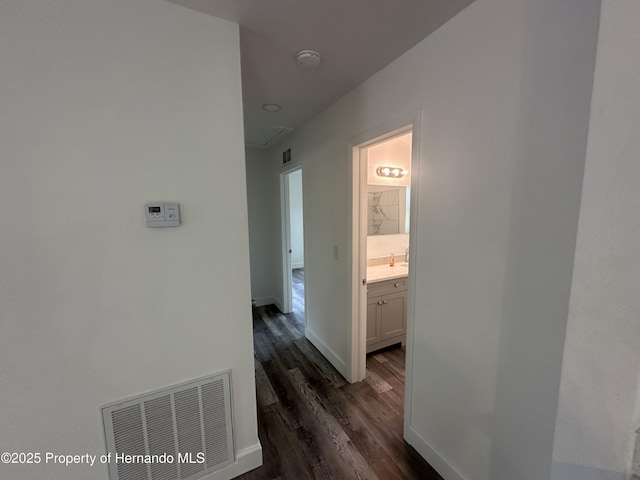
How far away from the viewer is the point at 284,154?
3.38 metres

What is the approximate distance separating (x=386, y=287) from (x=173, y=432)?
2.06 meters

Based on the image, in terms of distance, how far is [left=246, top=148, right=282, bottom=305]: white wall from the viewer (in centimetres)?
389

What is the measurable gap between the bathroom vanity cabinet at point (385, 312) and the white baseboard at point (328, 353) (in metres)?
0.37

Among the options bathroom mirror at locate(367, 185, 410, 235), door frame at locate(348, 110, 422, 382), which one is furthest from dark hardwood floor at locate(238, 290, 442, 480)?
bathroom mirror at locate(367, 185, 410, 235)

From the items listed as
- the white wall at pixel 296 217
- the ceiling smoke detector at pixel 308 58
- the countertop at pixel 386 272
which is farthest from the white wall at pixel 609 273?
the white wall at pixel 296 217

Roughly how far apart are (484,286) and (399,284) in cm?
157

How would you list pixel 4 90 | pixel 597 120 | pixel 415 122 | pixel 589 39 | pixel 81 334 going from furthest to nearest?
1. pixel 415 122
2. pixel 81 334
3. pixel 4 90
4. pixel 589 39
5. pixel 597 120

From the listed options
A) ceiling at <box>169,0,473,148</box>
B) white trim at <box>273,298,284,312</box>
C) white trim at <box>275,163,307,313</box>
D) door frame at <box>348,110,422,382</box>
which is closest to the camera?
ceiling at <box>169,0,473,148</box>

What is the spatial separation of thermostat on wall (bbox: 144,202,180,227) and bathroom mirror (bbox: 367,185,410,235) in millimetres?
2316

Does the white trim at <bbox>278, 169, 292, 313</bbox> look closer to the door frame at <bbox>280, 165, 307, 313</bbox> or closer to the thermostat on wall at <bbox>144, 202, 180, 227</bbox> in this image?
the door frame at <bbox>280, 165, 307, 313</bbox>

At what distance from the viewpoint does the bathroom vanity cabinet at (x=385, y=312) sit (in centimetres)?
265

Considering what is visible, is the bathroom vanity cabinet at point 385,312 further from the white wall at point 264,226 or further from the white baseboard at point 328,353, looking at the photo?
the white wall at point 264,226

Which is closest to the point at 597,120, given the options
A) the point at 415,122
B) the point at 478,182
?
the point at 478,182

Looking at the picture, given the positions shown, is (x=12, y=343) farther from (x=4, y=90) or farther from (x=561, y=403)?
(x=561, y=403)
